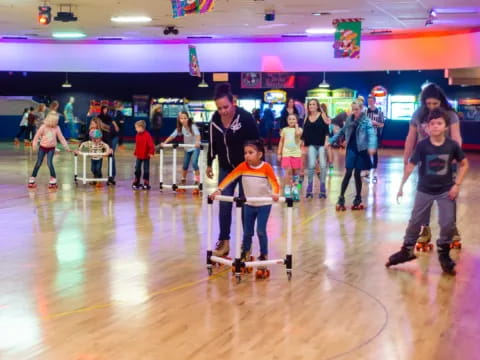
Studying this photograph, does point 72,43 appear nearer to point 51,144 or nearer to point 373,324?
point 51,144

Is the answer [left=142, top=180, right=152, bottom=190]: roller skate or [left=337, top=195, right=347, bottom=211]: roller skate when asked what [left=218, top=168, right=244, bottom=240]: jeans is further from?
[left=142, top=180, right=152, bottom=190]: roller skate

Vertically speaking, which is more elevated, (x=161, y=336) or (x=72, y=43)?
(x=72, y=43)

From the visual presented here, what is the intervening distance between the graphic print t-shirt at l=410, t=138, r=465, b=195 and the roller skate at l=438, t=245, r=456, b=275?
53 cm

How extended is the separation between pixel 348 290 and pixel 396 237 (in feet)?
9.29

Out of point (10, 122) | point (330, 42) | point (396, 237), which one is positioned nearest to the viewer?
point (396, 237)

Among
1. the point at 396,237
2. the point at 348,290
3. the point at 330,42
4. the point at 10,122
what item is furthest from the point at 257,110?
the point at 348,290

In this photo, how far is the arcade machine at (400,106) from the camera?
3058 centimetres

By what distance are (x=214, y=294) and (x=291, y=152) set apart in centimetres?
636

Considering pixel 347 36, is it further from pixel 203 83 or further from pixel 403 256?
pixel 403 256

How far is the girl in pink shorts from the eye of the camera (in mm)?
11984

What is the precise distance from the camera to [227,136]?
700 cm

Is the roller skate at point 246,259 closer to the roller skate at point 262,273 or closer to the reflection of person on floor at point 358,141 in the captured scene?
the roller skate at point 262,273

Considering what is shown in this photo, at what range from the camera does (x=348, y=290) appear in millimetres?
6191

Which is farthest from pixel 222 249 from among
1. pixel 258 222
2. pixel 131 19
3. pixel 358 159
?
pixel 131 19
